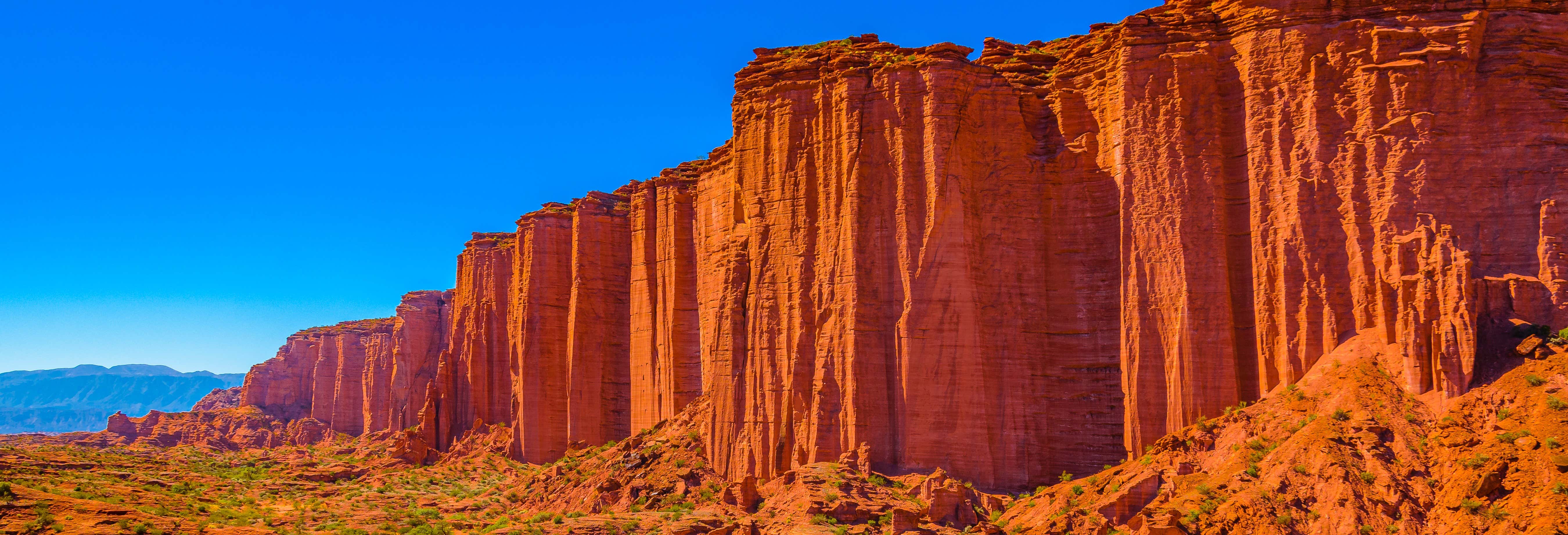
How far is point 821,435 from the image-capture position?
106 feet

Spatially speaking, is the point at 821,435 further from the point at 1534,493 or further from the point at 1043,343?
the point at 1534,493

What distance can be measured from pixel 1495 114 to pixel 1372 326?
552 cm

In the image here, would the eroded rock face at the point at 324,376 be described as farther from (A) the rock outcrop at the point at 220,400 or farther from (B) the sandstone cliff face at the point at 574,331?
(B) the sandstone cliff face at the point at 574,331

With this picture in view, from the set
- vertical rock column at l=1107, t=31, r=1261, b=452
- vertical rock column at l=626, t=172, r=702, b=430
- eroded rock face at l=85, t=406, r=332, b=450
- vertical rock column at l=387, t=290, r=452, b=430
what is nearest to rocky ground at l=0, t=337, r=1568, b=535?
vertical rock column at l=1107, t=31, r=1261, b=452

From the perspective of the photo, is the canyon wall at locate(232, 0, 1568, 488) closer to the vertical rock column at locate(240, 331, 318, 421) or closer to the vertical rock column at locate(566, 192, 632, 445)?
the vertical rock column at locate(566, 192, 632, 445)

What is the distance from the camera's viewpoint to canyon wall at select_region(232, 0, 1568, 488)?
84.4 feet

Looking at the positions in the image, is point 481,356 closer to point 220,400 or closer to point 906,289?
point 906,289

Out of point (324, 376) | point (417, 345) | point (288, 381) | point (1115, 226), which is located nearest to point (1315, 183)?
point (1115, 226)

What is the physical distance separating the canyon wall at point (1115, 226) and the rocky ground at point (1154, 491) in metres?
1.06

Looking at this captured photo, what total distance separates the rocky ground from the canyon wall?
1056mm

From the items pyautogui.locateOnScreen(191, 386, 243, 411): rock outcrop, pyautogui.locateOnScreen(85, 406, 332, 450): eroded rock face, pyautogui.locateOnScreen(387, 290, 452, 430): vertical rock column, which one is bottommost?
pyautogui.locateOnScreen(85, 406, 332, 450): eroded rock face

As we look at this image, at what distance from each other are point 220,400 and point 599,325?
334 ft

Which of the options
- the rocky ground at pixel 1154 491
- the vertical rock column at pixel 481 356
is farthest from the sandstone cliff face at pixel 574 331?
the rocky ground at pixel 1154 491

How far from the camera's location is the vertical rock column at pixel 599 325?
55000 mm
